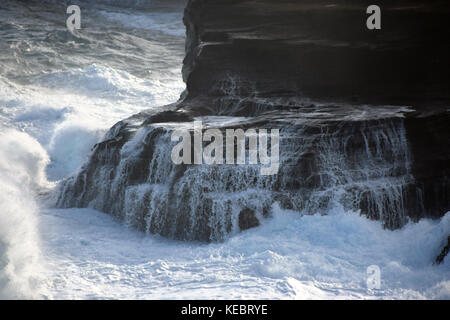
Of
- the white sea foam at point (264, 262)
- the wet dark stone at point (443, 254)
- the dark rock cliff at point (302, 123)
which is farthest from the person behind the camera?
the dark rock cliff at point (302, 123)

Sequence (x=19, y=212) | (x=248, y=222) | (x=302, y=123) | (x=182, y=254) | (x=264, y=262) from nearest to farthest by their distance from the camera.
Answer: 1. (x=264, y=262)
2. (x=182, y=254)
3. (x=248, y=222)
4. (x=19, y=212)
5. (x=302, y=123)

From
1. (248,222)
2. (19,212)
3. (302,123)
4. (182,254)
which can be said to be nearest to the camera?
(182,254)

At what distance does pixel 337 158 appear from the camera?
9.02m

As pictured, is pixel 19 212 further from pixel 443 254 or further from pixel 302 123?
pixel 443 254

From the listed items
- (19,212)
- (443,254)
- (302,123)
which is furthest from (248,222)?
(19,212)

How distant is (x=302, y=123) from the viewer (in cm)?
941

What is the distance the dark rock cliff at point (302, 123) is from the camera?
29.0 ft

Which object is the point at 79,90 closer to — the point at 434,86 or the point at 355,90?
the point at 355,90

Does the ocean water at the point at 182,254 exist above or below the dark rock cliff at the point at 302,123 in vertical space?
below

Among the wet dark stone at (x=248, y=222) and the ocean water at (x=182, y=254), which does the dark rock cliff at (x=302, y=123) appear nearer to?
the wet dark stone at (x=248, y=222)

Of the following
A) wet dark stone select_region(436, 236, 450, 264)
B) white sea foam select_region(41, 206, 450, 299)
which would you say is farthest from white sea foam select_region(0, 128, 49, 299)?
wet dark stone select_region(436, 236, 450, 264)

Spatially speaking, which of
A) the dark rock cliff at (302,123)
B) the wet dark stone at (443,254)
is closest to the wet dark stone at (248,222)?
the dark rock cliff at (302,123)
